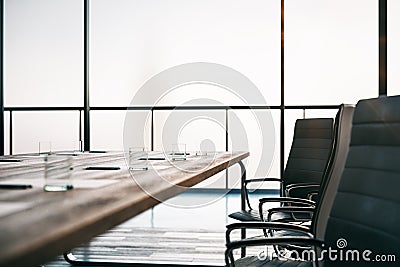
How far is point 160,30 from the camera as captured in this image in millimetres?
7422

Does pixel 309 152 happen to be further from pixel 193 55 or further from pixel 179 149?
pixel 193 55

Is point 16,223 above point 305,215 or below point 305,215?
above

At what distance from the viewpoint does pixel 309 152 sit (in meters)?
2.99

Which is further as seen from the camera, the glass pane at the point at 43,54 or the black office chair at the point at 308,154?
the glass pane at the point at 43,54

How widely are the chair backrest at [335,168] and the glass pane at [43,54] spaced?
5773 millimetres

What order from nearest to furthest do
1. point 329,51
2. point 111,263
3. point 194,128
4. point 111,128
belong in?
point 111,263 < point 111,128 < point 194,128 < point 329,51

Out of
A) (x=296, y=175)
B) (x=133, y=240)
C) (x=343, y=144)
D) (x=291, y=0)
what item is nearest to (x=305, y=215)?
(x=296, y=175)

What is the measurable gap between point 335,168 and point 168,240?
2516mm

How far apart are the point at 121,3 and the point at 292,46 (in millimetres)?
2518

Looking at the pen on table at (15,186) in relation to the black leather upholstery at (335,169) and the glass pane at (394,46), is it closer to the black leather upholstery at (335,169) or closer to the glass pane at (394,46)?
the black leather upholstery at (335,169)

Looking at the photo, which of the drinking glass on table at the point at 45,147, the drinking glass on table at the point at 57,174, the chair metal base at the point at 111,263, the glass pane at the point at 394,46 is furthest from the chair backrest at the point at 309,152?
the glass pane at the point at 394,46

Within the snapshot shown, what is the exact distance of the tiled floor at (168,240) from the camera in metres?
3.41

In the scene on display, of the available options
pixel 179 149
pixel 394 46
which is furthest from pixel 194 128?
pixel 179 149

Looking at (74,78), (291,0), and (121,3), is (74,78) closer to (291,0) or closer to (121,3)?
(121,3)
